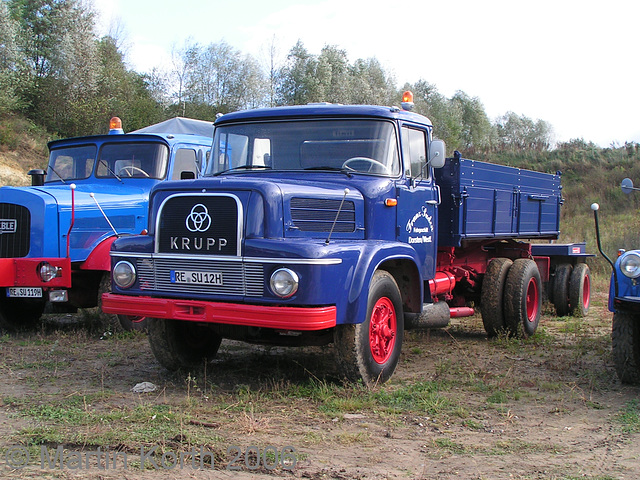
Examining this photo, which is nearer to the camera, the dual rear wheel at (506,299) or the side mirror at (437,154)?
the side mirror at (437,154)

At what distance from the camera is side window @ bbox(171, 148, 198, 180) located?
9.30 meters

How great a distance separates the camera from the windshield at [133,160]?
360 inches

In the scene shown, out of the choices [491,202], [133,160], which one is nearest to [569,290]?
[491,202]

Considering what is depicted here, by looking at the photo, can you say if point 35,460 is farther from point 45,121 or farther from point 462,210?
point 45,121

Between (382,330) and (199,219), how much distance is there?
1.84m

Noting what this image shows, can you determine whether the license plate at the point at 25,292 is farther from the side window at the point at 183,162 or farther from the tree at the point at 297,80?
the tree at the point at 297,80

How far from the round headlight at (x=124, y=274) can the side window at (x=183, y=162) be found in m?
3.71

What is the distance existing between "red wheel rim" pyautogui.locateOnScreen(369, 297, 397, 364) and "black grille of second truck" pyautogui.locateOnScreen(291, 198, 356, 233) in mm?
740

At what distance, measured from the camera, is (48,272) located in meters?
7.79

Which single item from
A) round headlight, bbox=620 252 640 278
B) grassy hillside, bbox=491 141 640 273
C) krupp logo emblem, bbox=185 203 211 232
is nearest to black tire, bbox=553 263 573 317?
round headlight, bbox=620 252 640 278

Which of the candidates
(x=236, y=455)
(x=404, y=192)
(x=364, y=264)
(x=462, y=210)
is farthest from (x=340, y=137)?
(x=236, y=455)

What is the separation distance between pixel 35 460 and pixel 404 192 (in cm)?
400

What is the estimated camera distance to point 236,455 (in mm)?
4047

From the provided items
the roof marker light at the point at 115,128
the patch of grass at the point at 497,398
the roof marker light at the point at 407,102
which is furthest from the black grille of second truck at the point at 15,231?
the patch of grass at the point at 497,398
